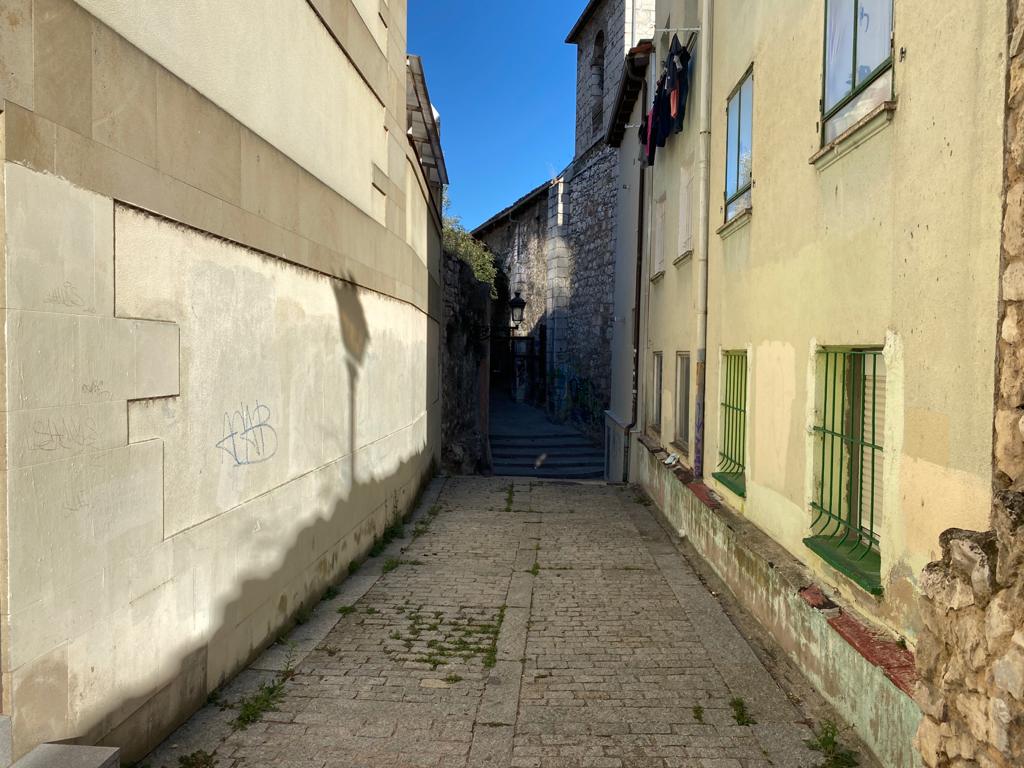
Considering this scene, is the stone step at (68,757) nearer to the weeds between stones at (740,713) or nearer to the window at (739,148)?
the weeds between stones at (740,713)

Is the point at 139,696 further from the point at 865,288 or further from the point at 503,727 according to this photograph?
the point at 865,288

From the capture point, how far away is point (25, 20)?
2.57 meters

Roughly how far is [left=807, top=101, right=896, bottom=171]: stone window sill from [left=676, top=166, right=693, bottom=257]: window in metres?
A: 4.23

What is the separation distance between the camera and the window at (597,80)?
1966cm

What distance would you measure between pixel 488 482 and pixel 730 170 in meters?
6.25

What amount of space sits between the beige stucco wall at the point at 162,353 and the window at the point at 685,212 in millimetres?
4431

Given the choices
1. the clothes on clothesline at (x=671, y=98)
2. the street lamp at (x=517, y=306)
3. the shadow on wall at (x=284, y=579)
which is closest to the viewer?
the shadow on wall at (x=284, y=579)

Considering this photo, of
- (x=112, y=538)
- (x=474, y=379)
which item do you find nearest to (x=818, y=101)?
(x=112, y=538)

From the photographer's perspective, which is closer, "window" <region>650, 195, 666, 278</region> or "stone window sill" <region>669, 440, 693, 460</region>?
"stone window sill" <region>669, 440, 693, 460</region>

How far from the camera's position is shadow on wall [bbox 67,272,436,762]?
132 inches

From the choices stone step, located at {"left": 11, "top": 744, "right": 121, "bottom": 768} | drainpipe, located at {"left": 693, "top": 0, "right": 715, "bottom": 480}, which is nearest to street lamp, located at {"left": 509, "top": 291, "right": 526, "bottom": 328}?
drainpipe, located at {"left": 693, "top": 0, "right": 715, "bottom": 480}

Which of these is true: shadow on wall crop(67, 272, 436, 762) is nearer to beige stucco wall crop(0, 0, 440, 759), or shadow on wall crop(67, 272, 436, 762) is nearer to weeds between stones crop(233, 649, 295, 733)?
beige stucco wall crop(0, 0, 440, 759)

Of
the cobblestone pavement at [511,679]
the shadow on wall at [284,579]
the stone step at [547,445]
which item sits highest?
the shadow on wall at [284,579]

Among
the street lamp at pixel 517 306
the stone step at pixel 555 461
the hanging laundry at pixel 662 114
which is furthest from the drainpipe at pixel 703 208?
the street lamp at pixel 517 306
